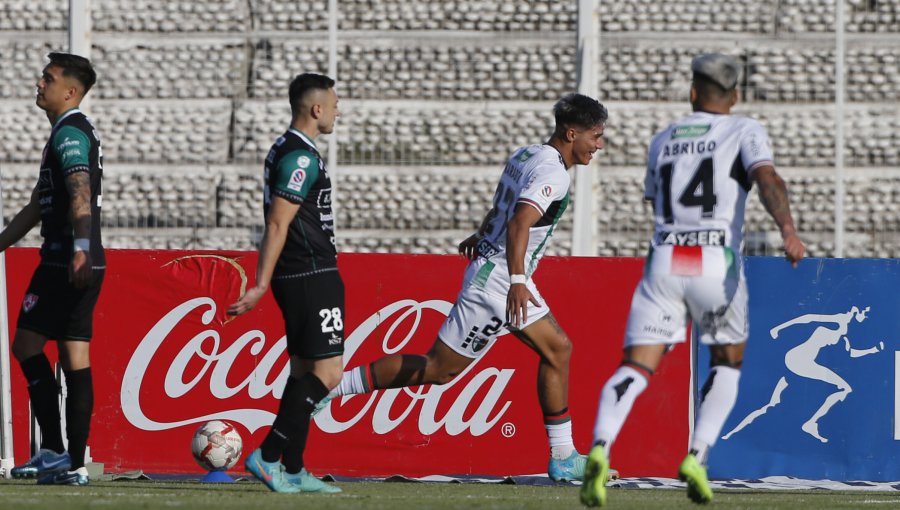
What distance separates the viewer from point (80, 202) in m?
A: 6.84

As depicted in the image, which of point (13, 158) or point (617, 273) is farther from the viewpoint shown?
point (13, 158)

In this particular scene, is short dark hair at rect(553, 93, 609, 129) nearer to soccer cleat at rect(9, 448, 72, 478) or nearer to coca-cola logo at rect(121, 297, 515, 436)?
coca-cola logo at rect(121, 297, 515, 436)

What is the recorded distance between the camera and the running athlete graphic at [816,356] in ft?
28.6

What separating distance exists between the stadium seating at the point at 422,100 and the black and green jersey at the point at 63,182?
6458 mm

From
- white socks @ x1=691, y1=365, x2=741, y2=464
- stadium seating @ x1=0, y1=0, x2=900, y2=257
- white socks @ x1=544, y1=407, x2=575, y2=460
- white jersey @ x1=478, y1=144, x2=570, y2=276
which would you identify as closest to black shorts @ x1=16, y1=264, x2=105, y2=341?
white jersey @ x1=478, y1=144, x2=570, y2=276

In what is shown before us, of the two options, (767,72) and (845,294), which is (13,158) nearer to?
(767,72)

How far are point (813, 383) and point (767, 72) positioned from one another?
5851 mm

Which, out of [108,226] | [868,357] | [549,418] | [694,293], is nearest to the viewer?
[694,293]

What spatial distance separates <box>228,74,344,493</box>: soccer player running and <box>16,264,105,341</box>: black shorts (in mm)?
982

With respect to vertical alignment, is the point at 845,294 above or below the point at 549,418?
above

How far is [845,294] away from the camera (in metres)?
8.83

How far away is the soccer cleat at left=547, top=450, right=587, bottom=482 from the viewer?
7.73 metres

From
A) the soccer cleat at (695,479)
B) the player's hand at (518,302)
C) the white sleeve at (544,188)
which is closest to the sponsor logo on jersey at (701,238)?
the soccer cleat at (695,479)

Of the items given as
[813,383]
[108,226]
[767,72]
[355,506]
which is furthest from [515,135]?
[355,506]
